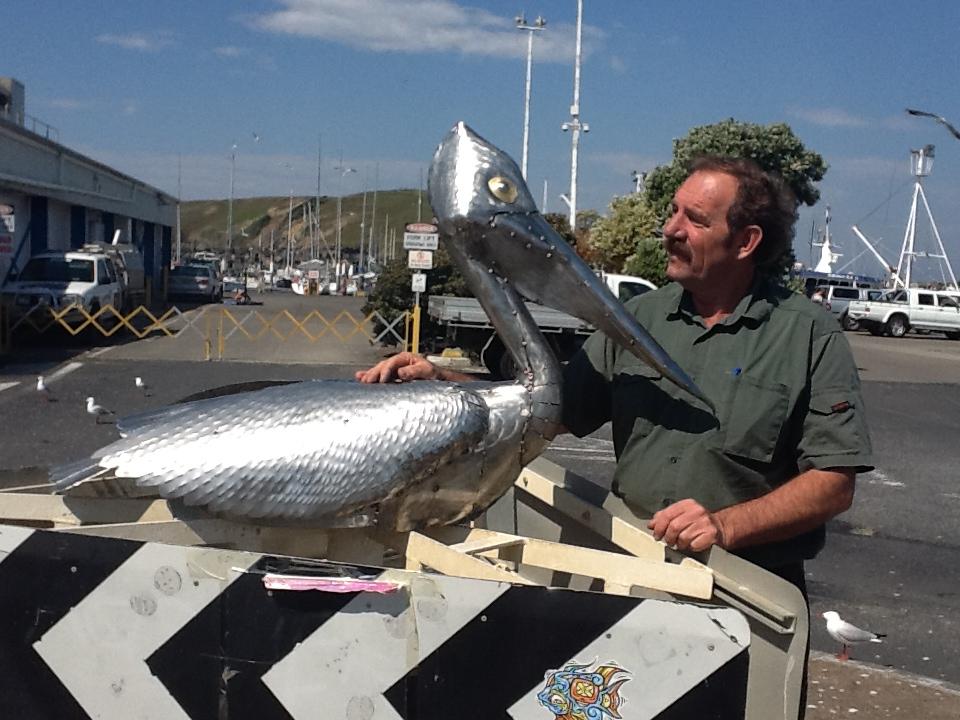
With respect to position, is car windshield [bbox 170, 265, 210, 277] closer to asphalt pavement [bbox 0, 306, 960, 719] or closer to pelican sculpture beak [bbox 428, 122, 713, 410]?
asphalt pavement [bbox 0, 306, 960, 719]

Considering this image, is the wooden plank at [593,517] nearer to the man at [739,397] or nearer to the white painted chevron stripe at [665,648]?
the man at [739,397]

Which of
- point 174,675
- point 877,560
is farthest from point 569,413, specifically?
point 877,560

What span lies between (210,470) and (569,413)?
38.1 inches

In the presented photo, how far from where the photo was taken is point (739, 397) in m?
2.44

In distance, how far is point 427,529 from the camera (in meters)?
2.50

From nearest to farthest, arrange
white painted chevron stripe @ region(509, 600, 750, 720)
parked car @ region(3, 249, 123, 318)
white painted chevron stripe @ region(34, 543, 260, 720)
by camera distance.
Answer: white painted chevron stripe @ region(509, 600, 750, 720) < white painted chevron stripe @ region(34, 543, 260, 720) < parked car @ region(3, 249, 123, 318)

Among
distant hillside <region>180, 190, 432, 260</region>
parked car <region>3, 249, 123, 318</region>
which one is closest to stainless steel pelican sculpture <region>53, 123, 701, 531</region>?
parked car <region>3, 249, 123, 318</region>

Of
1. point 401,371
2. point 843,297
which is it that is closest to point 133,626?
point 401,371

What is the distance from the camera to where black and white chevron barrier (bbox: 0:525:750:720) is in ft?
6.36

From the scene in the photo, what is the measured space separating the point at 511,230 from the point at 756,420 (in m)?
0.74

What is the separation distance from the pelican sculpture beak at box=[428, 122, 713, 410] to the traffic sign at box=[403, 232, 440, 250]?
46.6 ft

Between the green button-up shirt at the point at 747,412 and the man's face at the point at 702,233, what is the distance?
122 mm

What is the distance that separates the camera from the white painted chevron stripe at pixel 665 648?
192 centimetres

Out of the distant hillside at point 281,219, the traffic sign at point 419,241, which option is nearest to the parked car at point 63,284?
the traffic sign at point 419,241
